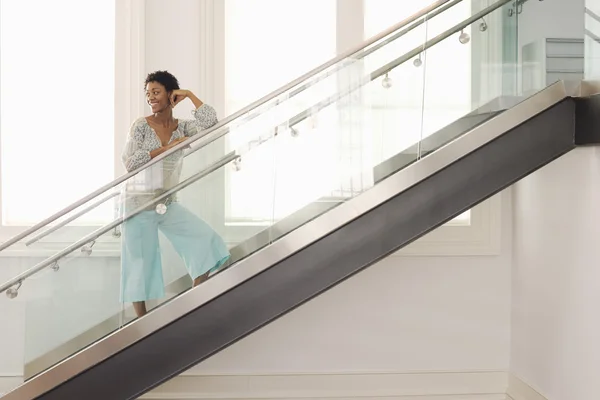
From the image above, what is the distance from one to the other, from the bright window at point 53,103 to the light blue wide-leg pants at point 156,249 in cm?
168

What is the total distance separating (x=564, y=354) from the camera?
4406 mm

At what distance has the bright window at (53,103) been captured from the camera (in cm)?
523

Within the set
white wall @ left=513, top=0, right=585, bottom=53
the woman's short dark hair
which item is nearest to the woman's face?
the woman's short dark hair

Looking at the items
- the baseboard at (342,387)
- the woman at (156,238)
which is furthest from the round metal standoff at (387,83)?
the baseboard at (342,387)

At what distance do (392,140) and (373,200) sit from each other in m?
0.33

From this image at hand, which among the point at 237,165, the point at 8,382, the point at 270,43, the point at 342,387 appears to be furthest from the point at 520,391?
the point at 8,382

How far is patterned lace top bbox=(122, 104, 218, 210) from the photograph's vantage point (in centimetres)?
371

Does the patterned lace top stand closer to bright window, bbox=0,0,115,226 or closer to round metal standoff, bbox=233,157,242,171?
round metal standoff, bbox=233,157,242,171

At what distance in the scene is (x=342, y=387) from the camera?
5336 millimetres

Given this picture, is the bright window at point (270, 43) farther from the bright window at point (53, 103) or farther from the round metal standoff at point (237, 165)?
the round metal standoff at point (237, 165)

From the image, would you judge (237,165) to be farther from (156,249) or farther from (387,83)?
(387,83)

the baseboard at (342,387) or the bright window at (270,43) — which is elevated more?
the bright window at (270,43)

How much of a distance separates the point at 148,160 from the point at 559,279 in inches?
101

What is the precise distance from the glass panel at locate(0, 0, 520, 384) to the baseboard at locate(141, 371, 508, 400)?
1.70 m
